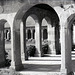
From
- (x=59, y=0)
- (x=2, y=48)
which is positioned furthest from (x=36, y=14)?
(x=59, y=0)

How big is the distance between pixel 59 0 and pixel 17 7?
2.42 m

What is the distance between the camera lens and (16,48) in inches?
378

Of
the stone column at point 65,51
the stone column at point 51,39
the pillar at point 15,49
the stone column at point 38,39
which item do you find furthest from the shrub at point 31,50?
the stone column at point 65,51

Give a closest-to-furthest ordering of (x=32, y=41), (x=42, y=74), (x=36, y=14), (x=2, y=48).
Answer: (x=42, y=74), (x=2, y=48), (x=36, y=14), (x=32, y=41)

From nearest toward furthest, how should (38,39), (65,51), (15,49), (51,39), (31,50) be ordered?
(65,51), (15,49), (38,39), (31,50), (51,39)

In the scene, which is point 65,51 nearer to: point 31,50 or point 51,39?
point 31,50

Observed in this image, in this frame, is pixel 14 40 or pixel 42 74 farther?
pixel 14 40

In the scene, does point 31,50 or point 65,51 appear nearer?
point 65,51

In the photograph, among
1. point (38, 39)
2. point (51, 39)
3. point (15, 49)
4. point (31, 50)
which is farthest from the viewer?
point (51, 39)

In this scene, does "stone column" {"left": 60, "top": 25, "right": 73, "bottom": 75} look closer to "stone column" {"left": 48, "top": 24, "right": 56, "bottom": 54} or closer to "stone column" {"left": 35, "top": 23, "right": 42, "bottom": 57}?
"stone column" {"left": 35, "top": 23, "right": 42, "bottom": 57}

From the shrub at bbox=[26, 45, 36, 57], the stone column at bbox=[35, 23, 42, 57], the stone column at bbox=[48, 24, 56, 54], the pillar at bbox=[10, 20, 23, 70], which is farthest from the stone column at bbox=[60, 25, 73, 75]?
the stone column at bbox=[48, 24, 56, 54]

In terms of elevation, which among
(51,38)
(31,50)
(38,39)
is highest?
(51,38)

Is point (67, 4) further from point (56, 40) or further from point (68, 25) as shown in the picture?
point (56, 40)

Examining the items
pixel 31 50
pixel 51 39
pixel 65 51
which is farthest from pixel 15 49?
pixel 51 39
